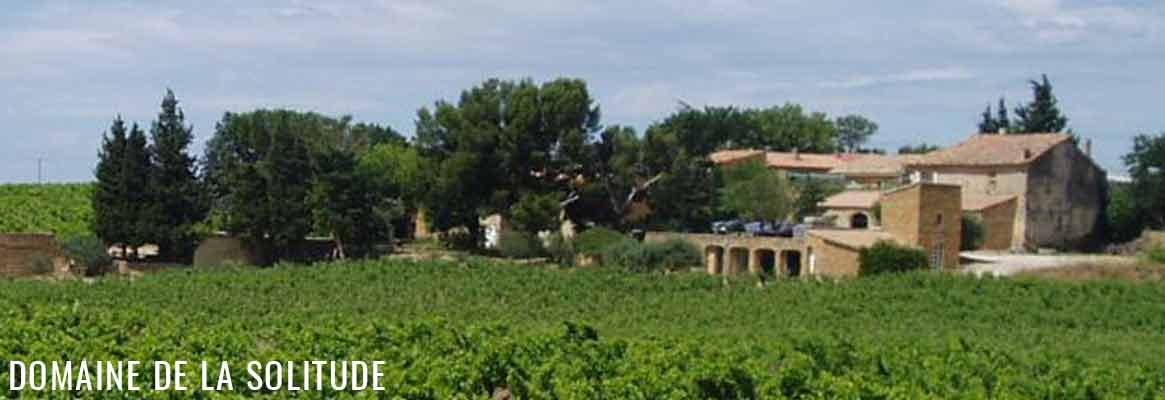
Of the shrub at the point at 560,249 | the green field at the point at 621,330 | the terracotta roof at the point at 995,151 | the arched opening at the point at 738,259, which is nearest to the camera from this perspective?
the green field at the point at 621,330

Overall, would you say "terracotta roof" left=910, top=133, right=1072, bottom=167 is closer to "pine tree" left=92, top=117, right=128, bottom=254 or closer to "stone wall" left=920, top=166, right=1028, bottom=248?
"stone wall" left=920, top=166, right=1028, bottom=248

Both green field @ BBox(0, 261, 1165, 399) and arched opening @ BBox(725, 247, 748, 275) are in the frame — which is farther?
arched opening @ BBox(725, 247, 748, 275)

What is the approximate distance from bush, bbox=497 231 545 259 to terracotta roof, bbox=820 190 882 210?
38.9 ft

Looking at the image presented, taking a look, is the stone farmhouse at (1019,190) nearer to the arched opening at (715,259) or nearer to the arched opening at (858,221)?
the arched opening at (858,221)

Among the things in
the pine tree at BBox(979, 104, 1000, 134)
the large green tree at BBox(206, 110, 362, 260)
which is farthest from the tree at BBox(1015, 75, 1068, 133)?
the large green tree at BBox(206, 110, 362, 260)

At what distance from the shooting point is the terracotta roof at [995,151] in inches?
2120

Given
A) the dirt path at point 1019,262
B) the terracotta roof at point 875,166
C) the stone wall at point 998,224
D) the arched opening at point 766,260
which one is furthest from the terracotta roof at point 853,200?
the terracotta roof at point 875,166

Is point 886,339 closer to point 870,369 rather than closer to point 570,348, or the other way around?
point 870,369

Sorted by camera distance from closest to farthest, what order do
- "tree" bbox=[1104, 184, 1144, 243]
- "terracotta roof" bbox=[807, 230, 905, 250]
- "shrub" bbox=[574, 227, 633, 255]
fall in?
Answer: "terracotta roof" bbox=[807, 230, 905, 250], "shrub" bbox=[574, 227, 633, 255], "tree" bbox=[1104, 184, 1144, 243]

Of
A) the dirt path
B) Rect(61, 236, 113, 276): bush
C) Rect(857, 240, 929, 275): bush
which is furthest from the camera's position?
Rect(61, 236, 113, 276): bush

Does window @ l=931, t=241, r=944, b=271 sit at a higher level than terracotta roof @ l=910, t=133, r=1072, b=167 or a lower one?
lower

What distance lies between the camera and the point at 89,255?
4672cm

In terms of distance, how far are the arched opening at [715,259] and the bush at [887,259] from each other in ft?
23.8

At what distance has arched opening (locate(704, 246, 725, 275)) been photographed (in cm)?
4950
